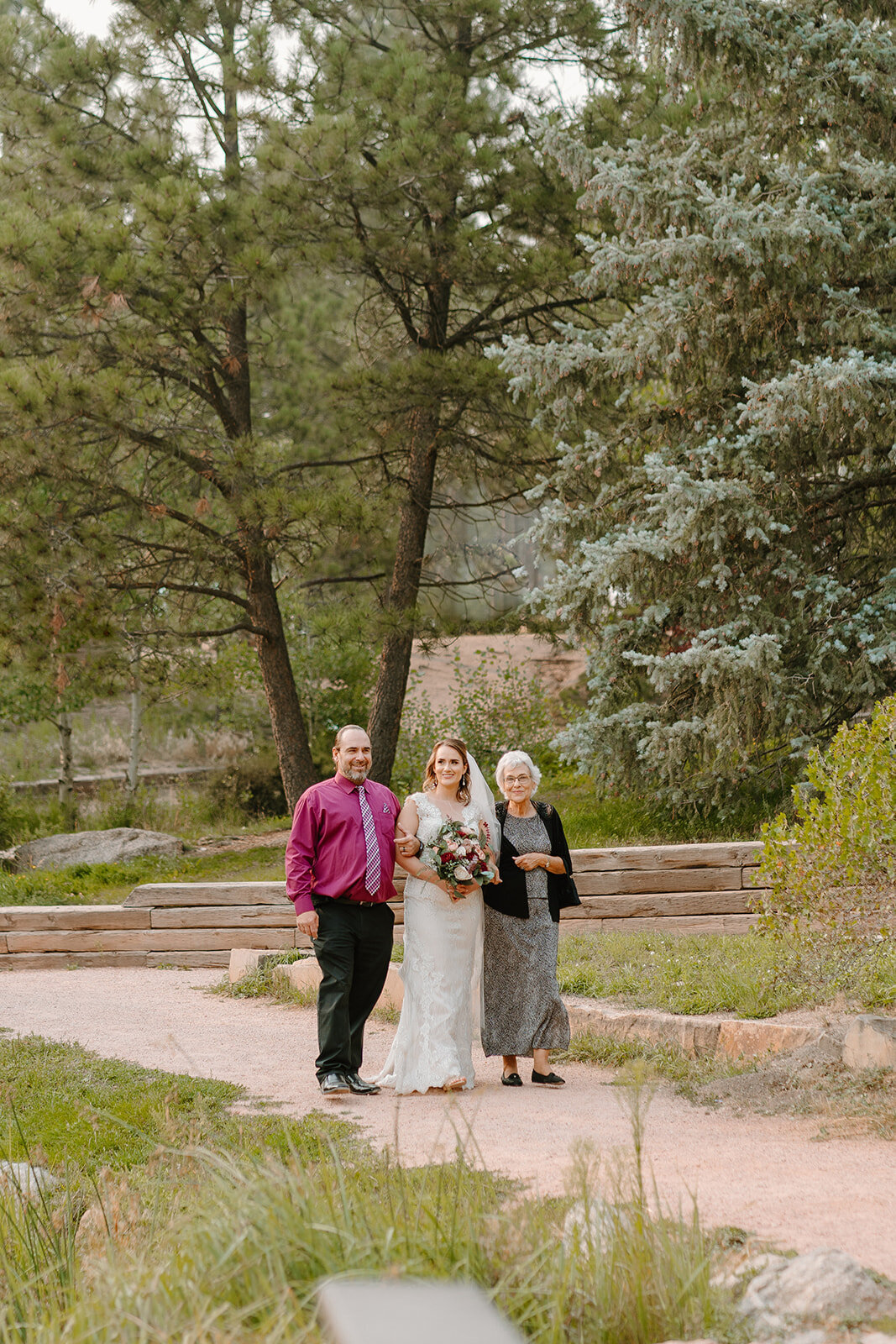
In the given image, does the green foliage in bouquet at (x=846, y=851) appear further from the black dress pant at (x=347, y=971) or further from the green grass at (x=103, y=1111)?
the green grass at (x=103, y=1111)

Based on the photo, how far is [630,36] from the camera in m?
10.4

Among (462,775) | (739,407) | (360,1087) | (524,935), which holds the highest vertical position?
(739,407)

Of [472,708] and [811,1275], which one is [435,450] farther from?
[811,1275]

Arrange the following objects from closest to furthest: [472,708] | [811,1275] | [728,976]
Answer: [811,1275] < [728,976] < [472,708]

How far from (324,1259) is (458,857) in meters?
3.15

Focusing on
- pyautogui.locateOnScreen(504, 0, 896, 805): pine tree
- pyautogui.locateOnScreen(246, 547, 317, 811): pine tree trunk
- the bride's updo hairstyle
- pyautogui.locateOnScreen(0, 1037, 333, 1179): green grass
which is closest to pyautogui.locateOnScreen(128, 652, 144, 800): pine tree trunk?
pyautogui.locateOnScreen(246, 547, 317, 811): pine tree trunk

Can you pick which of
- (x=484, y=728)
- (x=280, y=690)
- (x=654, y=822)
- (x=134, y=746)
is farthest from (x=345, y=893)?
(x=134, y=746)

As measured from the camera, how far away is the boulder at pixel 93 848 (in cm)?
1388

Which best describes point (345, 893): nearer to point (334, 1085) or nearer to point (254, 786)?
point (334, 1085)

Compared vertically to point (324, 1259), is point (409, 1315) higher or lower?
higher

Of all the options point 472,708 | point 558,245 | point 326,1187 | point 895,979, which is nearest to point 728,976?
point 895,979

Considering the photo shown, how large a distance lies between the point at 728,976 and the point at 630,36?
7.67m

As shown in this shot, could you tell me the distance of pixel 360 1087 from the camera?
5.85 m

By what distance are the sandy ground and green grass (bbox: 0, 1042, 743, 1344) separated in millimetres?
229
